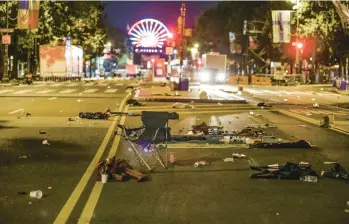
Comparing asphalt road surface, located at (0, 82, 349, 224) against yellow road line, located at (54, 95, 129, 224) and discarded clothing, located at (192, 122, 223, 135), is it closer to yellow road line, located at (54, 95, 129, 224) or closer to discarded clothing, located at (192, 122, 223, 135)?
yellow road line, located at (54, 95, 129, 224)

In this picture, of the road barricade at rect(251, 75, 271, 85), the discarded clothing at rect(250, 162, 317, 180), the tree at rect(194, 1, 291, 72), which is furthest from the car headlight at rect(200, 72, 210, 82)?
the discarded clothing at rect(250, 162, 317, 180)

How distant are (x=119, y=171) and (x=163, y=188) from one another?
1059mm

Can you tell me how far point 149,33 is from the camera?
112062 millimetres

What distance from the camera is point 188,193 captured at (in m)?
8.15

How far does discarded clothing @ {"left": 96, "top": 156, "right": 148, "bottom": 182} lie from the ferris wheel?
338 ft

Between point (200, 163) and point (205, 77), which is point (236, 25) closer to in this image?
point (205, 77)

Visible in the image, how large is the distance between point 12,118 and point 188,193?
12.5 meters

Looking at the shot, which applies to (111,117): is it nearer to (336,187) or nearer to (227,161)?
(227,161)

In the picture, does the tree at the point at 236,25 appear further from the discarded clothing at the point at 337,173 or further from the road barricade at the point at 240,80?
the discarded clothing at the point at 337,173

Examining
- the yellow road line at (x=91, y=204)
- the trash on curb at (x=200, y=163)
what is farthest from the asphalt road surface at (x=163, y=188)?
the trash on curb at (x=200, y=163)

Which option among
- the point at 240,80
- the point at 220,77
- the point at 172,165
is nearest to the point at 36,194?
the point at 172,165

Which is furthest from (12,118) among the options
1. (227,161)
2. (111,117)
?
(227,161)

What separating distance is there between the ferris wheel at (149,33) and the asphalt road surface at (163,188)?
97921mm

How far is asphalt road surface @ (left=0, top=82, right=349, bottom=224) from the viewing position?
693 centimetres
